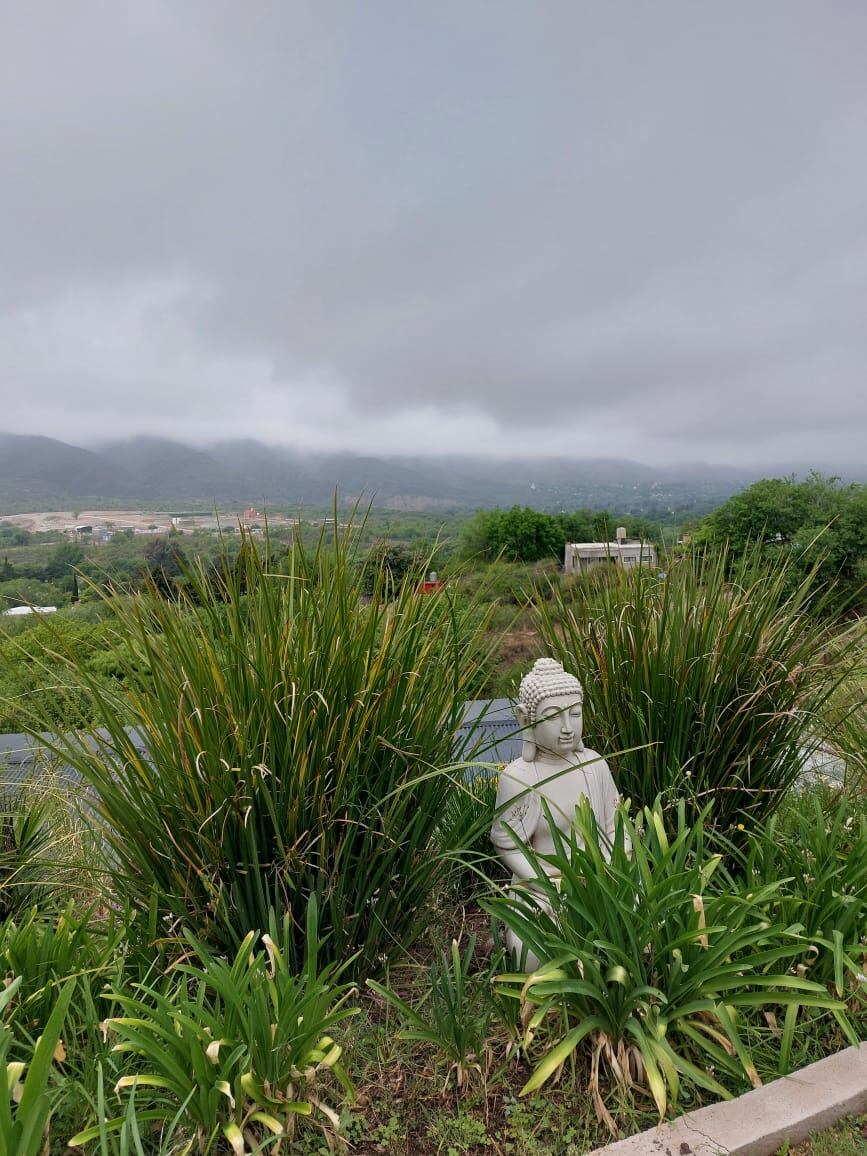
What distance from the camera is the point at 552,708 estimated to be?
2.33 meters

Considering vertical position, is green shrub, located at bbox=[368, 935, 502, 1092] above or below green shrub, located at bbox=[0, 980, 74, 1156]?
below

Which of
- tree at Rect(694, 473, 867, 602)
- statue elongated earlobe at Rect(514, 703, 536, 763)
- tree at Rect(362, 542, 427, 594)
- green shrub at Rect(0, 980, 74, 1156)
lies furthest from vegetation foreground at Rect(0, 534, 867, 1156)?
tree at Rect(694, 473, 867, 602)

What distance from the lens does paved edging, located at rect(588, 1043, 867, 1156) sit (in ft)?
5.07

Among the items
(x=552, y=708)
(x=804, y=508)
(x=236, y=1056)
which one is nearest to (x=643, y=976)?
(x=552, y=708)

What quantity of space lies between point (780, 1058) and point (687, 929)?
46 centimetres

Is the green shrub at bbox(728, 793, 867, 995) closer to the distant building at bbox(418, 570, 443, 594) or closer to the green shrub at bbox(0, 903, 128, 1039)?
the distant building at bbox(418, 570, 443, 594)

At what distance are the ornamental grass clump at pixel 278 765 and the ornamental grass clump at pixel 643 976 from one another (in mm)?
471

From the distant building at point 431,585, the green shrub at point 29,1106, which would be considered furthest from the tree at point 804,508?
the green shrub at point 29,1106

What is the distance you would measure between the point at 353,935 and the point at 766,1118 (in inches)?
47.8

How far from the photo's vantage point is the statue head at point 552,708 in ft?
7.61

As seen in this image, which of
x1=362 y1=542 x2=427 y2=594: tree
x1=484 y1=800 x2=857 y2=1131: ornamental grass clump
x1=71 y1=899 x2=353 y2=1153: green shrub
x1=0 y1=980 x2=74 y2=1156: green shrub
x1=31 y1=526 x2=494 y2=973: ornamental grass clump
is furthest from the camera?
x1=362 y1=542 x2=427 y2=594: tree

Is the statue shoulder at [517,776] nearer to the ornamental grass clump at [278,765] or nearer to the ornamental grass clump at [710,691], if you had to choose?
the ornamental grass clump at [278,765]

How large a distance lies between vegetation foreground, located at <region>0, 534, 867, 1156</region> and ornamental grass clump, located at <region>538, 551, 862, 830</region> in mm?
55

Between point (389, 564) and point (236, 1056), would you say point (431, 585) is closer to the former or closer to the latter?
point (389, 564)
